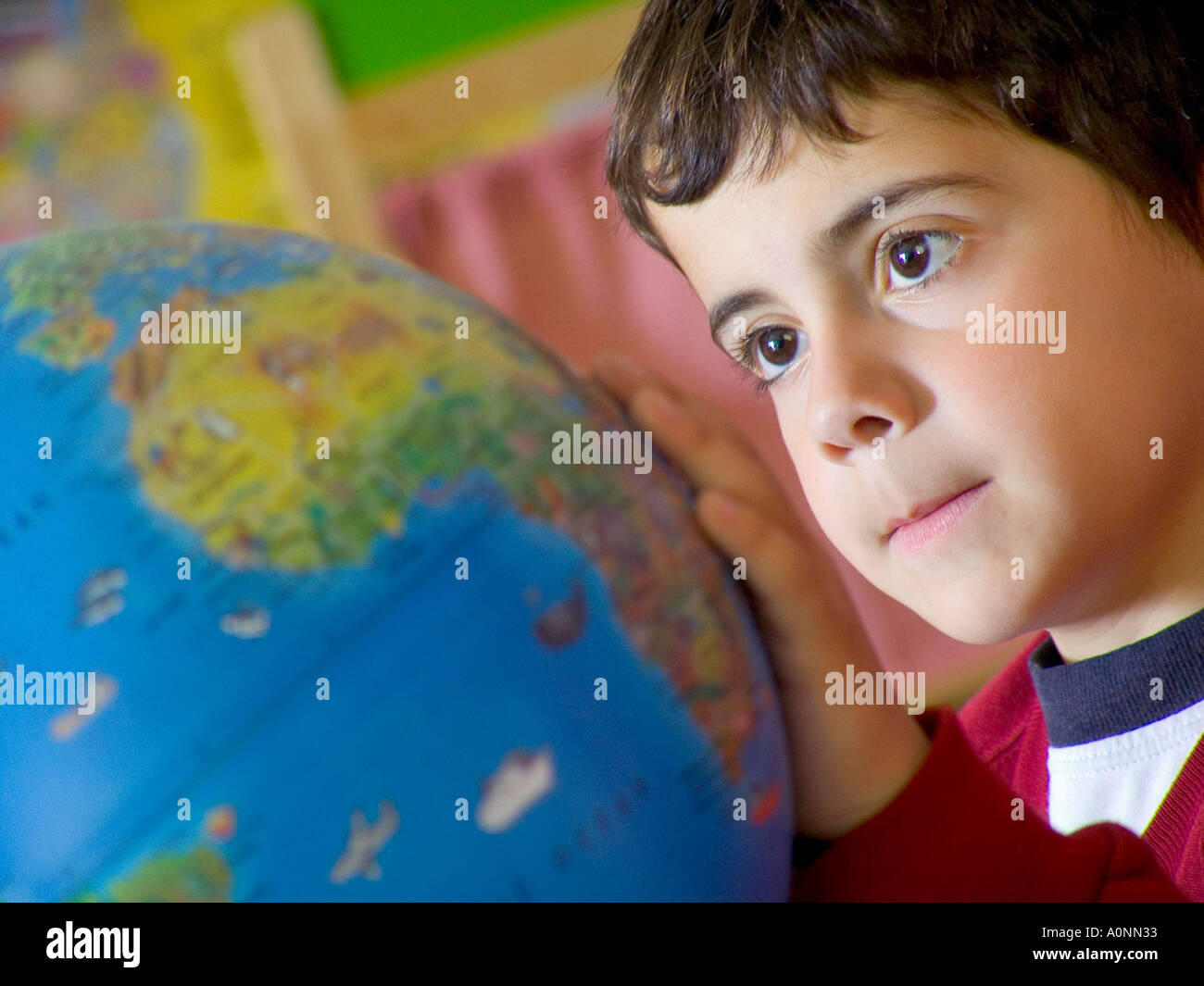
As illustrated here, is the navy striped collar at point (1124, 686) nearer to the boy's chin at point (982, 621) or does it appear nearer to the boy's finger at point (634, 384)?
the boy's chin at point (982, 621)

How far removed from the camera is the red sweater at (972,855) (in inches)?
23.8

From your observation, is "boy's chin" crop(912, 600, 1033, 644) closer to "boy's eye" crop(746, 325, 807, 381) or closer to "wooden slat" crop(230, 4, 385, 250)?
"boy's eye" crop(746, 325, 807, 381)

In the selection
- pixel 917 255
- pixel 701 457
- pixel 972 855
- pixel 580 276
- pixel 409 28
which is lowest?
pixel 972 855

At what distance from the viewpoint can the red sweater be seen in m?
0.61

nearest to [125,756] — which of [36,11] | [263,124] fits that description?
[263,124]

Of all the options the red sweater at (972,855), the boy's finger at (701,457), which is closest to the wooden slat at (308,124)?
the boy's finger at (701,457)

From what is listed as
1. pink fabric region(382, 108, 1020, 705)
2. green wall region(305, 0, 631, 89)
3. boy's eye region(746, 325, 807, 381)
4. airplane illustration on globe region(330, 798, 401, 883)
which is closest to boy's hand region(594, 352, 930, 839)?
boy's eye region(746, 325, 807, 381)

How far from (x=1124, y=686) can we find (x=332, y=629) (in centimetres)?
54

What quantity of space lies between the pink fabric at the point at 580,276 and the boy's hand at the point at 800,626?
112cm

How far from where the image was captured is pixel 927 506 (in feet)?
2.19

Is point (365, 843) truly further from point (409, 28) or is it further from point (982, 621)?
point (409, 28)

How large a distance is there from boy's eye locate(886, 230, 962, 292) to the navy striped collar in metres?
0.28

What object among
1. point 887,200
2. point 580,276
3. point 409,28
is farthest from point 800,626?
point 409,28

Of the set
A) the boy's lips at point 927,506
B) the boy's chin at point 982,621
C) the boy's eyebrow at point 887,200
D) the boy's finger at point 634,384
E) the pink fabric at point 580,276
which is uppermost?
the pink fabric at point 580,276
